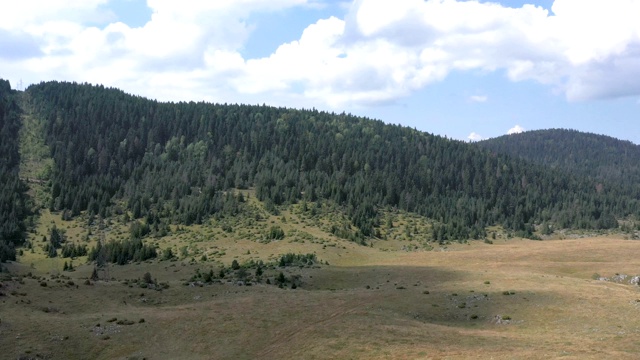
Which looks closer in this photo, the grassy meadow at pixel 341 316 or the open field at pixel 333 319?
the open field at pixel 333 319

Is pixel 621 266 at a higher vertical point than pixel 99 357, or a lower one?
higher

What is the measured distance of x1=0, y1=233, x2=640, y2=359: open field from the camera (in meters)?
40.1

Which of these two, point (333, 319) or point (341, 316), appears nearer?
point (333, 319)

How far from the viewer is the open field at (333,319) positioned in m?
40.1

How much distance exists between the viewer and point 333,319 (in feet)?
161

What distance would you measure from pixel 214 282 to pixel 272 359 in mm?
35430

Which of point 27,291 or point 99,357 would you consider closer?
point 99,357

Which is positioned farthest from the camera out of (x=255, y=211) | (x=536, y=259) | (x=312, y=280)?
(x=255, y=211)

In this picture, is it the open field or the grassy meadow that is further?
the grassy meadow

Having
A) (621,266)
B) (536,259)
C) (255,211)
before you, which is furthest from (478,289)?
(255,211)

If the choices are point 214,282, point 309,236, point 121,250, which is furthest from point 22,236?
point 214,282

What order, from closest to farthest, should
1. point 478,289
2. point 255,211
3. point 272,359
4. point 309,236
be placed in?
point 272,359, point 478,289, point 309,236, point 255,211

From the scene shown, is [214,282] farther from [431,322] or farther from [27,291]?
[431,322]

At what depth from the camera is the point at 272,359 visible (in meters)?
39.1
